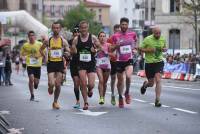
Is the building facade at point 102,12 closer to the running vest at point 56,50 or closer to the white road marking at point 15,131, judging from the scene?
the running vest at point 56,50

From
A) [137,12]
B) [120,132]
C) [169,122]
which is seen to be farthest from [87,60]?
[137,12]

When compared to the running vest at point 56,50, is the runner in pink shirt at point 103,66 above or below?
below

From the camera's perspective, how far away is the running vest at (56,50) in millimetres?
17234

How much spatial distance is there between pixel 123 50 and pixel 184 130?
17.4 feet

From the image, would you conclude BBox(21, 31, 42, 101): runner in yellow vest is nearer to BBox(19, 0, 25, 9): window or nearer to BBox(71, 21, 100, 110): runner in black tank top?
BBox(71, 21, 100, 110): runner in black tank top

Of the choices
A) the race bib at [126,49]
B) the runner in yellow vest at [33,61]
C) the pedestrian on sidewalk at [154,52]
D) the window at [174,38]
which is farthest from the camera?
the window at [174,38]

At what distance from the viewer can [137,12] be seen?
135125 mm

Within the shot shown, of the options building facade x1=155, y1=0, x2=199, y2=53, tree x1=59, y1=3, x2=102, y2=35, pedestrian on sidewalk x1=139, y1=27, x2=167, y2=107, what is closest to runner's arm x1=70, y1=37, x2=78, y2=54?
pedestrian on sidewalk x1=139, y1=27, x2=167, y2=107

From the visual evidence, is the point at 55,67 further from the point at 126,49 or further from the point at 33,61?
the point at 33,61

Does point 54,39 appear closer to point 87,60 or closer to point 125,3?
point 87,60

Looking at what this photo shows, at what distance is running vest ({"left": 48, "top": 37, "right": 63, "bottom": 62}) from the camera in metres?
17.2

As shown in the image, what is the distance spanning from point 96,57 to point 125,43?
0.89 m

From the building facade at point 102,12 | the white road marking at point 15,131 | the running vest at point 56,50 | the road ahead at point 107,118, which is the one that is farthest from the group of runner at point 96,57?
the building facade at point 102,12

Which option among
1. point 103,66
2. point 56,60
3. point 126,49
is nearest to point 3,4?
point 103,66
